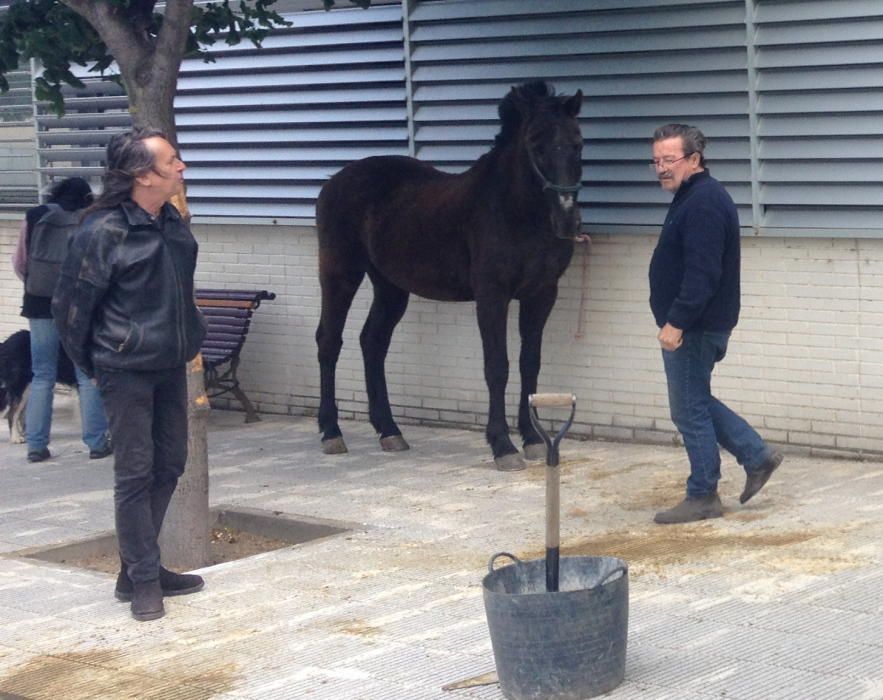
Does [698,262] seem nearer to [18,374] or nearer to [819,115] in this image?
[819,115]

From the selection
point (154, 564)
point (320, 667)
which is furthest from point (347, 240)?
point (320, 667)

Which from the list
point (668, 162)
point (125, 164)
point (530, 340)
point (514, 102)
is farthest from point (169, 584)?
point (514, 102)

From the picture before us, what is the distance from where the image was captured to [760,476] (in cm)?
793

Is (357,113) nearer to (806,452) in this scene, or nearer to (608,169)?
(608,169)

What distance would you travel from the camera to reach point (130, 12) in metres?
7.90

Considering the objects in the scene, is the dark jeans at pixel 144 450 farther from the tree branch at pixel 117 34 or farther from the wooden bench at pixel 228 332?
the wooden bench at pixel 228 332

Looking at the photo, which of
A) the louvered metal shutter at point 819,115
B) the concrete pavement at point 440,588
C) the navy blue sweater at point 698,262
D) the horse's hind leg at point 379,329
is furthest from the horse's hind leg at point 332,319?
the navy blue sweater at point 698,262

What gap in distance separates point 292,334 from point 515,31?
313cm

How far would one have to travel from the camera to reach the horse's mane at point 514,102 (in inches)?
375

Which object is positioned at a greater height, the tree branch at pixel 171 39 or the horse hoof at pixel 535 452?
the tree branch at pixel 171 39

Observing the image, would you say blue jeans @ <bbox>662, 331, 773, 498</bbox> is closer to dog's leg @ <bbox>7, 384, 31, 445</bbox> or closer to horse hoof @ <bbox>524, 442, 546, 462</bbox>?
horse hoof @ <bbox>524, 442, 546, 462</bbox>

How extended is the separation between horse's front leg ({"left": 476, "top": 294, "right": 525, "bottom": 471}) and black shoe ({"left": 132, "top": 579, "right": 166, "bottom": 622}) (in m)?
3.34

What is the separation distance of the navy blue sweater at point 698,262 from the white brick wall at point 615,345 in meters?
1.86

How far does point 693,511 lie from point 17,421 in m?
5.92
